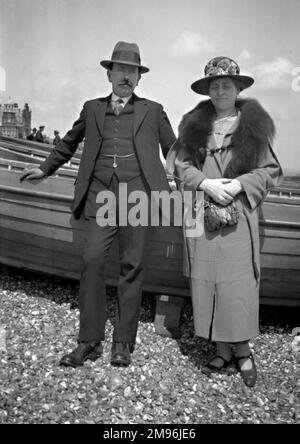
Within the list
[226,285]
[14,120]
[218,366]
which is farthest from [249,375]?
[14,120]

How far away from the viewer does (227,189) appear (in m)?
2.51

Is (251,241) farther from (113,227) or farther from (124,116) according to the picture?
(124,116)

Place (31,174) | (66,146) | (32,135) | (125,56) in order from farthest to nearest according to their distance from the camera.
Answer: (32,135) → (31,174) → (66,146) → (125,56)

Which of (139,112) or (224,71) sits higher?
(224,71)

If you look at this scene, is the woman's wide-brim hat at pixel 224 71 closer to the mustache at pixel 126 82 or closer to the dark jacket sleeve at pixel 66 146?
the mustache at pixel 126 82

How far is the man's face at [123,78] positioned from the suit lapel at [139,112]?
0.30 feet

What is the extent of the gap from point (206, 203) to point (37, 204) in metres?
1.38

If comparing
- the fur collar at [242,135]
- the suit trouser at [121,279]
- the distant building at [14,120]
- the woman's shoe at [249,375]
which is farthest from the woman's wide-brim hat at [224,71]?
the distant building at [14,120]

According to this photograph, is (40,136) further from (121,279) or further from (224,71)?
(224,71)

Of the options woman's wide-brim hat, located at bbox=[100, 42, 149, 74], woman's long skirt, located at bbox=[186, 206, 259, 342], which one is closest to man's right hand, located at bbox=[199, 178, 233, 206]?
woman's long skirt, located at bbox=[186, 206, 259, 342]

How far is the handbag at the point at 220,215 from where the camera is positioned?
257cm

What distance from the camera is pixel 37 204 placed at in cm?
340

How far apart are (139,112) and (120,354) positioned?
1479 mm
